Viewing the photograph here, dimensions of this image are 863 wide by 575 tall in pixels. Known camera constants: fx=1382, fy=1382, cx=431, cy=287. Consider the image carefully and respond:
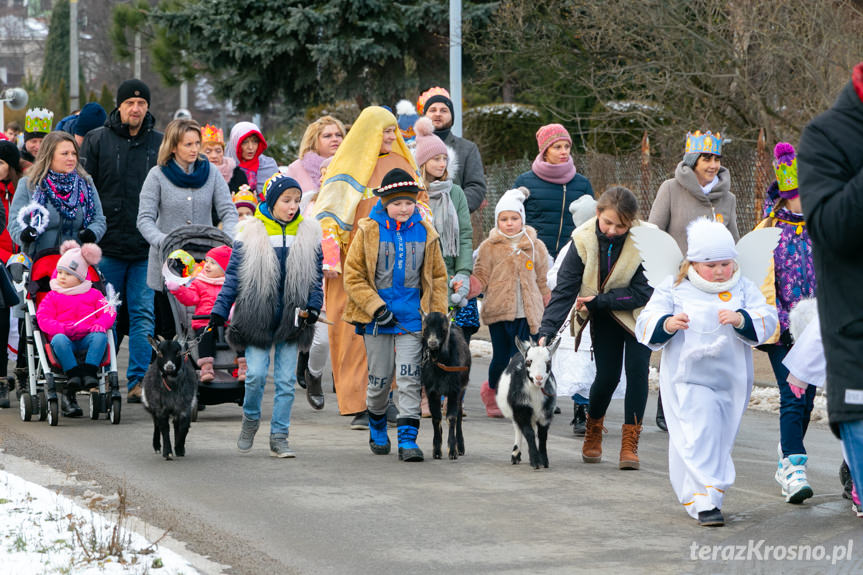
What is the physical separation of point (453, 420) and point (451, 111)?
3.69 metres

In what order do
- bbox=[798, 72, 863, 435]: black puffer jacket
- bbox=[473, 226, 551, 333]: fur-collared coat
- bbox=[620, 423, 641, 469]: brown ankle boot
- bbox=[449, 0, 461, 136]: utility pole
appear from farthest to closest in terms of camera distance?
bbox=[449, 0, 461, 136]: utility pole → bbox=[473, 226, 551, 333]: fur-collared coat → bbox=[620, 423, 641, 469]: brown ankle boot → bbox=[798, 72, 863, 435]: black puffer jacket

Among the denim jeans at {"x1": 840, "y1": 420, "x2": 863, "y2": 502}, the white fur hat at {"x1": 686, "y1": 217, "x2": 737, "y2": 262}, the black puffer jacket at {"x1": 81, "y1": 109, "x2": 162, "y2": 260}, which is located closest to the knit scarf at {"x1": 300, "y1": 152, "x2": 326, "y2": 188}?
the black puffer jacket at {"x1": 81, "y1": 109, "x2": 162, "y2": 260}

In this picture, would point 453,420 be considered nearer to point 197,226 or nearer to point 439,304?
point 439,304

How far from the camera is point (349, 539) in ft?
21.7

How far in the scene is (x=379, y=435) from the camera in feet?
30.4

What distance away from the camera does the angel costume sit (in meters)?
7.02

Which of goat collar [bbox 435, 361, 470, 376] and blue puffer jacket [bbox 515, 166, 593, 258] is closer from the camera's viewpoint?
goat collar [bbox 435, 361, 470, 376]

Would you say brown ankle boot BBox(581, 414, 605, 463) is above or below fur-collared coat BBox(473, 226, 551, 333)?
below

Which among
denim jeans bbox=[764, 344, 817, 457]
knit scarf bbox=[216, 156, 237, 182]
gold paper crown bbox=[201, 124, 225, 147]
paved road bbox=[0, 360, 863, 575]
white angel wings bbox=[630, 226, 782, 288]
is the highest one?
gold paper crown bbox=[201, 124, 225, 147]

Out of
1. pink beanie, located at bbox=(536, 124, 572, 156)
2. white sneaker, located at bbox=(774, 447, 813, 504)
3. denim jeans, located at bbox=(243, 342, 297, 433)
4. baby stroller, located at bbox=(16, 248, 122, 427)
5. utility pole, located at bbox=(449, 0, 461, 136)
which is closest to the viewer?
white sneaker, located at bbox=(774, 447, 813, 504)

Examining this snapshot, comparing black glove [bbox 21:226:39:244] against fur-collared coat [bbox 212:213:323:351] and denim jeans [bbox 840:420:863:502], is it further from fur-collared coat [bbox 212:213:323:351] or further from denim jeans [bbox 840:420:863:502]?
denim jeans [bbox 840:420:863:502]

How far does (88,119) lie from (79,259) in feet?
11.5

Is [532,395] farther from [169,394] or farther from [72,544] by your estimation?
[72,544]

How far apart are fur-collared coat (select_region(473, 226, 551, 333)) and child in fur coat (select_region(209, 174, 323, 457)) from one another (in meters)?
2.26
